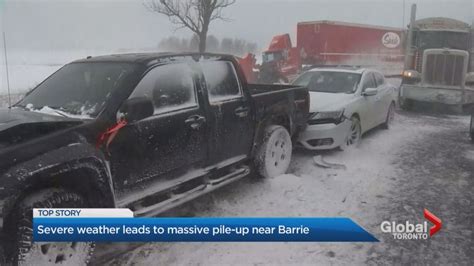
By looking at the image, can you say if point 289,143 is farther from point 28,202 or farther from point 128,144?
A: point 28,202

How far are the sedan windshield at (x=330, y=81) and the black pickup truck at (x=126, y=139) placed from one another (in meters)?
3.00

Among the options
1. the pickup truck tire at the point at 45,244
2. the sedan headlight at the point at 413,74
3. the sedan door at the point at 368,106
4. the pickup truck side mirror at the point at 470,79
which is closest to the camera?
the pickup truck tire at the point at 45,244

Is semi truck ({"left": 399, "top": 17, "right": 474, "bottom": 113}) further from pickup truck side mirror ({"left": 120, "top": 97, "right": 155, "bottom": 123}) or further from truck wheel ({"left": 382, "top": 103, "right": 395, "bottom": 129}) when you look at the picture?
pickup truck side mirror ({"left": 120, "top": 97, "right": 155, "bottom": 123})

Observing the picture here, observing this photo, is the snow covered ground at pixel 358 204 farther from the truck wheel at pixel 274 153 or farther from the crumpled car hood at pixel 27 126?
the crumpled car hood at pixel 27 126

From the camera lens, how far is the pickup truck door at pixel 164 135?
385cm

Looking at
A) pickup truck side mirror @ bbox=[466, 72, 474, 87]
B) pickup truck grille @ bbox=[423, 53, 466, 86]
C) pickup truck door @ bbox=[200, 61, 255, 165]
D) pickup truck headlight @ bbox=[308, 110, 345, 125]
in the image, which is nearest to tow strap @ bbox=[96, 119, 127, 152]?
pickup truck door @ bbox=[200, 61, 255, 165]

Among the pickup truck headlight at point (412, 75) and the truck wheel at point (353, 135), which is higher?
the pickup truck headlight at point (412, 75)

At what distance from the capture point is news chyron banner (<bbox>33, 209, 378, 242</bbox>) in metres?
3.11

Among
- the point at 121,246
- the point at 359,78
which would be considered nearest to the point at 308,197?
the point at 121,246

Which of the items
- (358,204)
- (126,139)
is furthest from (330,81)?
(126,139)

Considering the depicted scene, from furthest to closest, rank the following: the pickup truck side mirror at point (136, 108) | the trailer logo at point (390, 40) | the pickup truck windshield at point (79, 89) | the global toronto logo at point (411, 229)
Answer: the trailer logo at point (390, 40) < the global toronto logo at point (411, 229) < the pickup truck windshield at point (79, 89) < the pickup truck side mirror at point (136, 108)

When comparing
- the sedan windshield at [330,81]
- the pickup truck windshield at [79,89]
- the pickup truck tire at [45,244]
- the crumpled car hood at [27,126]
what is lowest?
the pickup truck tire at [45,244]

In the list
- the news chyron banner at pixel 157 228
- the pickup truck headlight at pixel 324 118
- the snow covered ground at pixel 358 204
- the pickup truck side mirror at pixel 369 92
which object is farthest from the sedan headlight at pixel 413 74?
the news chyron banner at pixel 157 228

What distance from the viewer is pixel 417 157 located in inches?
297
